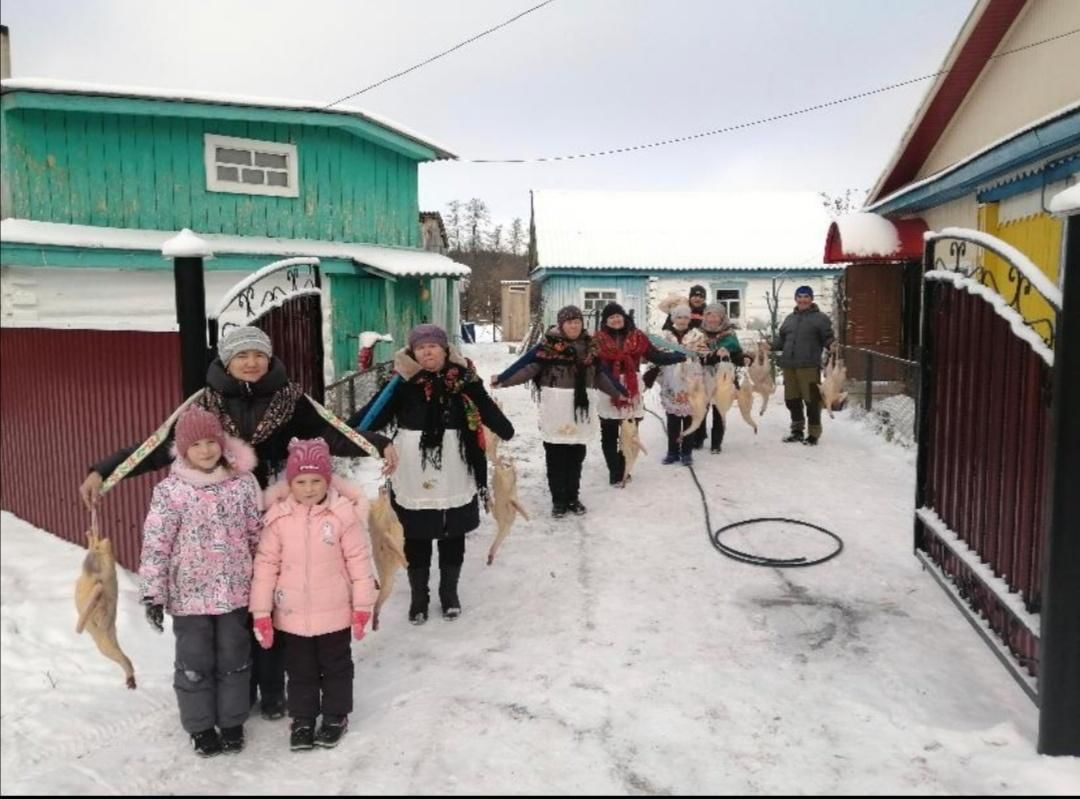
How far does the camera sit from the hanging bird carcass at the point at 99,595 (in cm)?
299

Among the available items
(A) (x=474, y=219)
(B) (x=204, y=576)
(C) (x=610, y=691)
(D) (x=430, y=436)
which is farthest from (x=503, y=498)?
(A) (x=474, y=219)

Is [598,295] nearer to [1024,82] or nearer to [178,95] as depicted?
[178,95]

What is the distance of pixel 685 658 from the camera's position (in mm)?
3793

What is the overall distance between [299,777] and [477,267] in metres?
55.6

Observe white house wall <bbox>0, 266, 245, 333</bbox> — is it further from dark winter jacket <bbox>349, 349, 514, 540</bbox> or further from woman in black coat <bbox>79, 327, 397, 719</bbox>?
woman in black coat <bbox>79, 327, 397, 719</bbox>

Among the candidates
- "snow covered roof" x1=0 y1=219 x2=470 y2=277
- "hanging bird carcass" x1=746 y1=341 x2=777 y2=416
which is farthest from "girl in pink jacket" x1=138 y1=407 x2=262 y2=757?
"snow covered roof" x1=0 y1=219 x2=470 y2=277

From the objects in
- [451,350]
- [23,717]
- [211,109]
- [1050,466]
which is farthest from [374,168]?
[1050,466]

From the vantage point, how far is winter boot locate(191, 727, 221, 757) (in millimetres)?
3047

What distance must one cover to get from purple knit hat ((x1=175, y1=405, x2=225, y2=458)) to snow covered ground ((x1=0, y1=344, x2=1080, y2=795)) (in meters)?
1.19

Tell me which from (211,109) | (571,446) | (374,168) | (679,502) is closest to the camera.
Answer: (571,446)

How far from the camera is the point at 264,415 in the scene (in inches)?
134

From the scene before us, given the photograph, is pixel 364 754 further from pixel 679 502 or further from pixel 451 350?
pixel 679 502

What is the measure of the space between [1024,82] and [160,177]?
11.7m

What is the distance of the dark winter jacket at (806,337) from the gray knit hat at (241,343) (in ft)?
20.7
